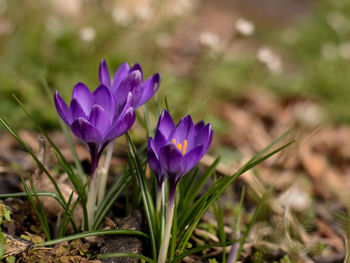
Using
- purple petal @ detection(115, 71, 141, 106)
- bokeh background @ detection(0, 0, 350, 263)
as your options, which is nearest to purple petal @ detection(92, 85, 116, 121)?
purple petal @ detection(115, 71, 141, 106)

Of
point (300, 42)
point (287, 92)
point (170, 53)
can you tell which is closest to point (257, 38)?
point (300, 42)

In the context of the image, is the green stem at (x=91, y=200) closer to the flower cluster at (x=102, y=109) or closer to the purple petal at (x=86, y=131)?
the flower cluster at (x=102, y=109)

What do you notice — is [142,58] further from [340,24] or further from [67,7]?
[340,24]

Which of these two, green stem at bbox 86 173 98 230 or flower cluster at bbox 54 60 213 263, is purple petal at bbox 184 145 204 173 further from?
green stem at bbox 86 173 98 230

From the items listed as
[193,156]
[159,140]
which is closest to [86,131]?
[159,140]

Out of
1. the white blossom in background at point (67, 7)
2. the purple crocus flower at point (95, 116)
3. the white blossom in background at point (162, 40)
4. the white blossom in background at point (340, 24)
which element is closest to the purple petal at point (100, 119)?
the purple crocus flower at point (95, 116)
